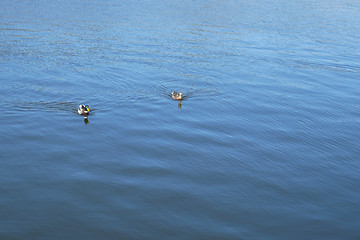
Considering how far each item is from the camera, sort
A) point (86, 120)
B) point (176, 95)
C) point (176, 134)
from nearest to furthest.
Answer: point (176, 134)
point (86, 120)
point (176, 95)

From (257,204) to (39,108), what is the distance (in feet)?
47.5

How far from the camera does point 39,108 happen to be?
81.0 ft

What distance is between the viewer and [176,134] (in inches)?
894

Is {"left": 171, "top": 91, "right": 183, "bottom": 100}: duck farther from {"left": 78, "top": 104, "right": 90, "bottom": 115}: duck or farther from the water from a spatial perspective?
{"left": 78, "top": 104, "right": 90, "bottom": 115}: duck

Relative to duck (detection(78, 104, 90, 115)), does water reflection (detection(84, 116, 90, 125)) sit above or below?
below

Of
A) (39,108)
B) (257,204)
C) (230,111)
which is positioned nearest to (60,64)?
(39,108)

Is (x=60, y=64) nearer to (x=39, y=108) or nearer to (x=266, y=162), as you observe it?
(x=39, y=108)

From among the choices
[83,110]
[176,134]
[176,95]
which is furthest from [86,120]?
[176,95]

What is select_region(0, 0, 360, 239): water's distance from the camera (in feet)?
51.4

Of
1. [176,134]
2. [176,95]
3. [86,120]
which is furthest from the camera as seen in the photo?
[176,95]

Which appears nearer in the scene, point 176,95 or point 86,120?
point 86,120

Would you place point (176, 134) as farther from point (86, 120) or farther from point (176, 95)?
point (86, 120)

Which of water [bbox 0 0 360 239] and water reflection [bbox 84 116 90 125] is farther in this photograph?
water reflection [bbox 84 116 90 125]

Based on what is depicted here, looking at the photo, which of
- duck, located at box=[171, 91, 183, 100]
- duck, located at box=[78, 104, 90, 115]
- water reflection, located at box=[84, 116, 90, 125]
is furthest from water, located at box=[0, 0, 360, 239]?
duck, located at box=[78, 104, 90, 115]
